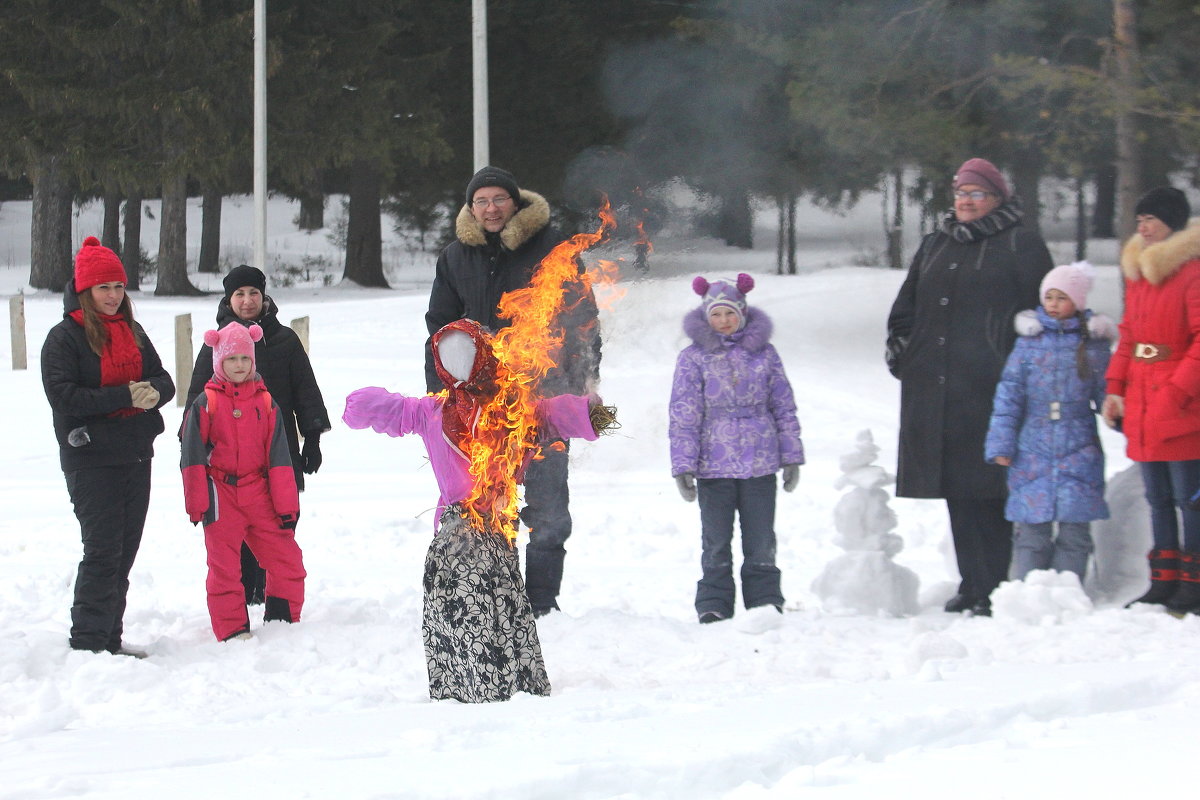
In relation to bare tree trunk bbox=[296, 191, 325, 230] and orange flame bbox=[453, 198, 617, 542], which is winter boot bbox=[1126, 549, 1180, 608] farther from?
bare tree trunk bbox=[296, 191, 325, 230]

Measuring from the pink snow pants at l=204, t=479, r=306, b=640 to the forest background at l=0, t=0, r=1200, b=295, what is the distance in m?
2.80

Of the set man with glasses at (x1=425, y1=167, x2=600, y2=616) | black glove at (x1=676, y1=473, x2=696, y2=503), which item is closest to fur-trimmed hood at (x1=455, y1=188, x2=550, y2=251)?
man with glasses at (x1=425, y1=167, x2=600, y2=616)

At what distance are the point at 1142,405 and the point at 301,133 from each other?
23.3 metres

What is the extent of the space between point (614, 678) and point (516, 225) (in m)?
2.10

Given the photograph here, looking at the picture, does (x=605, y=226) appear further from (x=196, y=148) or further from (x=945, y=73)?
(x=196, y=148)

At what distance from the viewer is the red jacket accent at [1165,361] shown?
6230mm

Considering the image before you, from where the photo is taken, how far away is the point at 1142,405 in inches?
250

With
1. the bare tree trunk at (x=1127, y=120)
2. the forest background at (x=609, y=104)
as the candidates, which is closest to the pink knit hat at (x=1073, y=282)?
the forest background at (x=609, y=104)

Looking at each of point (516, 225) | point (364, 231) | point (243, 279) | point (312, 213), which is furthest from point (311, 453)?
point (312, 213)

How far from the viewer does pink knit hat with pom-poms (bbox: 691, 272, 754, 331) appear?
6.64m

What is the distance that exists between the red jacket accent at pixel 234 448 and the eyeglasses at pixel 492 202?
1445 millimetres

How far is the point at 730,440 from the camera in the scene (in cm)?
660

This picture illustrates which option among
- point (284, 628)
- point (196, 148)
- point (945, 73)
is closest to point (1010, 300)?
point (284, 628)

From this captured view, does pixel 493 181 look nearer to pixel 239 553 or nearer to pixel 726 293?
pixel 726 293
